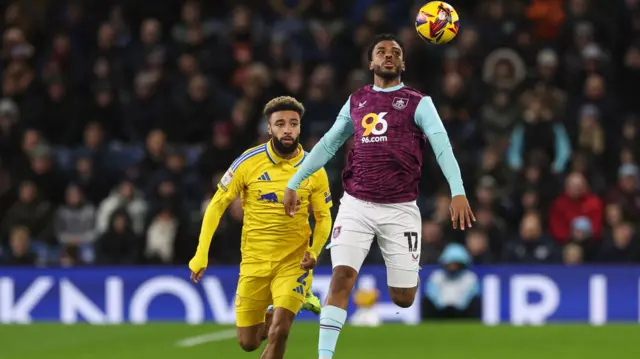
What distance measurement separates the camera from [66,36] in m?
19.9

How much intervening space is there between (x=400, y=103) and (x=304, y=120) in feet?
28.7

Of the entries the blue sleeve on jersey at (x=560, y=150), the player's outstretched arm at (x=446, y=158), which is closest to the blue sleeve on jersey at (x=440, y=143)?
the player's outstretched arm at (x=446, y=158)

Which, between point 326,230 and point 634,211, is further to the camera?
point 634,211

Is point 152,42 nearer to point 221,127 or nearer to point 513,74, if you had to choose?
point 221,127

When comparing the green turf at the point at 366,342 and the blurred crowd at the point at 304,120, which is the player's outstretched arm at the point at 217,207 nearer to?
the green turf at the point at 366,342

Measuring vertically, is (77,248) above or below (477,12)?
below

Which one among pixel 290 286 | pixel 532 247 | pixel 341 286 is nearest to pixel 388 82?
pixel 341 286

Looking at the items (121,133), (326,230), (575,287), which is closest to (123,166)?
(121,133)

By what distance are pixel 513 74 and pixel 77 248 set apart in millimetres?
6332

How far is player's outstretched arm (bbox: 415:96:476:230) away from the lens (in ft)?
27.1

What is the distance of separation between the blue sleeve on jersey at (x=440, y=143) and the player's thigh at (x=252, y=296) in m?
1.85

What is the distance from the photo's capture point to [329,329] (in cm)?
853

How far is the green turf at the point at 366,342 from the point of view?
12039 millimetres

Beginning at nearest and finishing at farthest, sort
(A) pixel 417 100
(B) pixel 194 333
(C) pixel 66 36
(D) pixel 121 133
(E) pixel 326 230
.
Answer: (A) pixel 417 100 → (E) pixel 326 230 → (B) pixel 194 333 → (D) pixel 121 133 → (C) pixel 66 36
